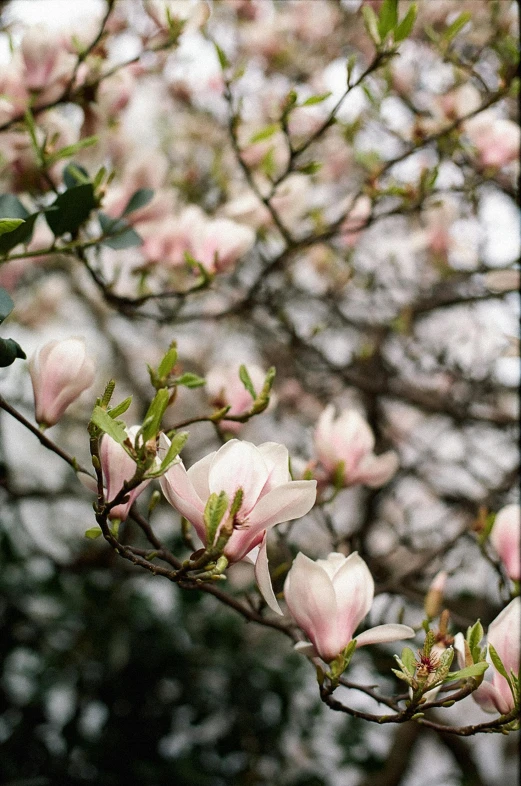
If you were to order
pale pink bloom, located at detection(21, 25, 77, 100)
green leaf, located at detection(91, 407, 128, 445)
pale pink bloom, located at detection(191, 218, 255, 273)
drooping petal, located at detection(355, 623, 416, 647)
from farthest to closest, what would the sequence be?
pale pink bloom, located at detection(191, 218, 255, 273), pale pink bloom, located at detection(21, 25, 77, 100), drooping petal, located at detection(355, 623, 416, 647), green leaf, located at detection(91, 407, 128, 445)

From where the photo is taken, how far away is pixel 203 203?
6.16 feet

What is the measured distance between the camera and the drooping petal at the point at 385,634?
0.55 m

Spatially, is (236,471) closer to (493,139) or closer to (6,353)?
(6,353)

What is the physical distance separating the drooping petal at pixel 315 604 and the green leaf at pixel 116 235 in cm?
48

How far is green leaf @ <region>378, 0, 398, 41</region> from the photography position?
0.80m

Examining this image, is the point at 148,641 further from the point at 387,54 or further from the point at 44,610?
the point at 387,54

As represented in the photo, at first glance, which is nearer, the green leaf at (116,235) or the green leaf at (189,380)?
the green leaf at (189,380)

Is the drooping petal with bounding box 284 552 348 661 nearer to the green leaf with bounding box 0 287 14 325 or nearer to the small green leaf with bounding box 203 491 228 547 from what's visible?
the small green leaf with bounding box 203 491 228 547

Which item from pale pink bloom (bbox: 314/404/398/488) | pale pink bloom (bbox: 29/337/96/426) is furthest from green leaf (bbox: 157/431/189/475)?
pale pink bloom (bbox: 314/404/398/488)

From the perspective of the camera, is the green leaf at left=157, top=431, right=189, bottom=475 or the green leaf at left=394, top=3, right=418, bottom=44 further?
the green leaf at left=394, top=3, right=418, bottom=44

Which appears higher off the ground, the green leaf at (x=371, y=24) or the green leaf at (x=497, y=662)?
the green leaf at (x=371, y=24)

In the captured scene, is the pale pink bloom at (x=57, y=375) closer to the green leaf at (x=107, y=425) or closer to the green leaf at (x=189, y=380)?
the green leaf at (x=189, y=380)

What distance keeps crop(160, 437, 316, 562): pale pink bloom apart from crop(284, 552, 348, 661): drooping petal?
0.20 feet

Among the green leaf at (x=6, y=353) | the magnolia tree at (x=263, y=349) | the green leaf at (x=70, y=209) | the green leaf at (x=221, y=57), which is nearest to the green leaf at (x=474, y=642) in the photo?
the magnolia tree at (x=263, y=349)
